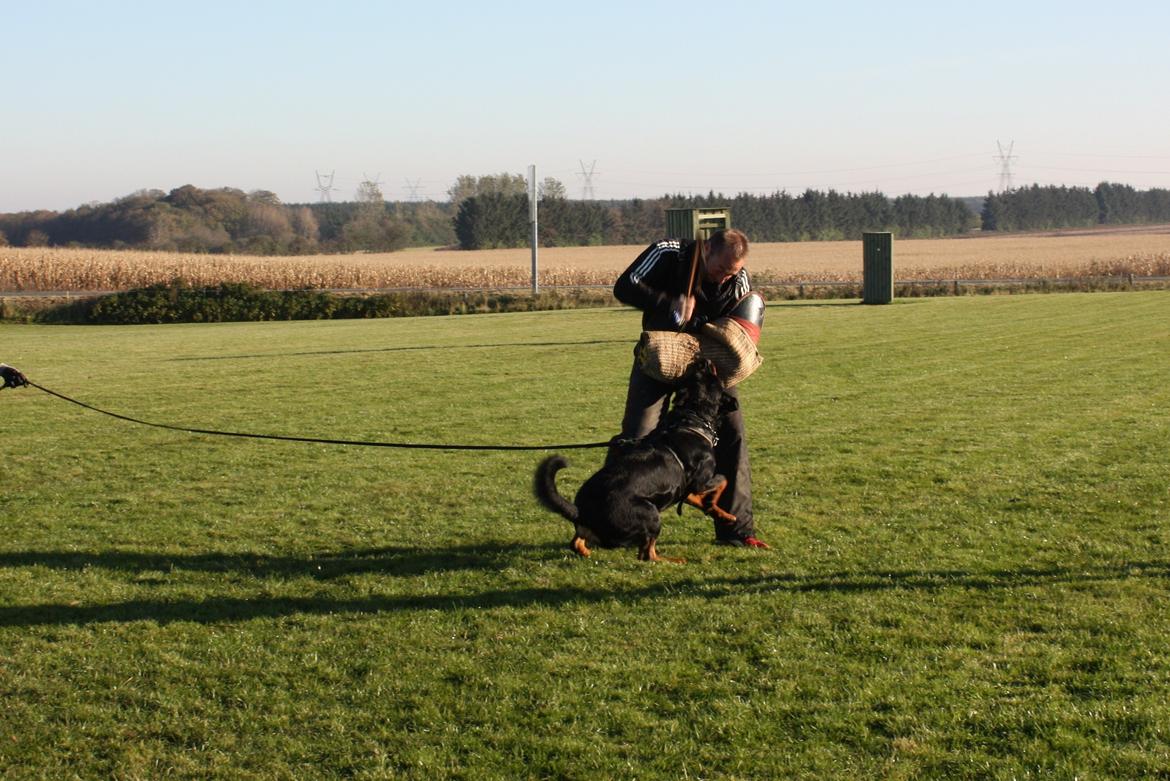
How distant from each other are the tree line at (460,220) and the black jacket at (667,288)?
2961 inches

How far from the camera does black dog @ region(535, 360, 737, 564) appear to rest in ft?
18.9

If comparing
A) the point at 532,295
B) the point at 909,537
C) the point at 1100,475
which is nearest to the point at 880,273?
the point at 532,295

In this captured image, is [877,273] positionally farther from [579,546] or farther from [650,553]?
[579,546]

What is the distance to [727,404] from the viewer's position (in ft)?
20.8

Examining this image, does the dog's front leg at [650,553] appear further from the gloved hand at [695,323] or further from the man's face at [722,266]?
the man's face at [722,266]

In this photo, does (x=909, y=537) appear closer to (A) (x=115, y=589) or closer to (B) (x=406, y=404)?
(A) (x=115, y=589)

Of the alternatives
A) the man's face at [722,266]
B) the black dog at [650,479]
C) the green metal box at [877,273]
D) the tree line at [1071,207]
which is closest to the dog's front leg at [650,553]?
the black dog at [650,479]

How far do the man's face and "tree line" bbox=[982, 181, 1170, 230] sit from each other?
424 ft

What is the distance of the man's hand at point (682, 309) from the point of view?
234 inches

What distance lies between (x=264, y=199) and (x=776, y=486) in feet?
353

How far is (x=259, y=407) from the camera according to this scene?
13.2 metres

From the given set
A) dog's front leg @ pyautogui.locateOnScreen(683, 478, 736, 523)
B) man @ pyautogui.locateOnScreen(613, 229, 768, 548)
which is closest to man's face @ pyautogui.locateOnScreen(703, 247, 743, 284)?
man @ pyautogui.locateOnScreen(613, 229, 768, 548)

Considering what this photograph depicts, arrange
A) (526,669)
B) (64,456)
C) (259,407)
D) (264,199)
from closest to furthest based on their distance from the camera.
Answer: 1. (526,669)
2. (64,456)
3. (259,407)
4. (264,199)

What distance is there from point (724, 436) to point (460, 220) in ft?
286
